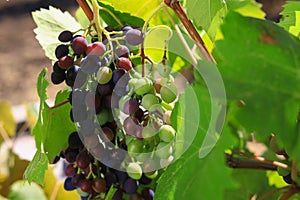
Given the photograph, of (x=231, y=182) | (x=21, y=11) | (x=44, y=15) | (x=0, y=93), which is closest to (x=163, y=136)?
(x=231, y=182)

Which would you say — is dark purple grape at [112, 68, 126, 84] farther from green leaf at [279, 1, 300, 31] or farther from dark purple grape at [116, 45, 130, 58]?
green leaf at [279, 1, 300, 31]

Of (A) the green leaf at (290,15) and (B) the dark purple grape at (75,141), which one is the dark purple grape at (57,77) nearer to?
(B) the dark purple grape at (75,141)

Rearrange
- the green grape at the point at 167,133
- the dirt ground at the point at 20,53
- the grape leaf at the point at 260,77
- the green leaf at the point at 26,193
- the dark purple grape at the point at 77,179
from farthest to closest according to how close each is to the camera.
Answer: the dirt ground at the point at 20,53 → the green leaf at the point at 26,193 → the dark purple grape at the point at 77,179 → the green grape at the point at 167,133 → the grape leaf at the point at 260,77

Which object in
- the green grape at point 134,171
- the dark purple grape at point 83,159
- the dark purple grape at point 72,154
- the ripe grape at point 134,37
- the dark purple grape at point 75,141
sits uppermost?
the ripe grape at point 134,37

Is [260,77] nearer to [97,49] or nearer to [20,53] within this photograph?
[97,49]

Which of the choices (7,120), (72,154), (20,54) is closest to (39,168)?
(72,154)

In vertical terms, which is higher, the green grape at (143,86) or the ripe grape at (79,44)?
the ripe grape at (79,44)

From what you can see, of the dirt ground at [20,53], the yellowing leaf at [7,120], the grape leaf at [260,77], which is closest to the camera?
the grape leaf at [260,77]

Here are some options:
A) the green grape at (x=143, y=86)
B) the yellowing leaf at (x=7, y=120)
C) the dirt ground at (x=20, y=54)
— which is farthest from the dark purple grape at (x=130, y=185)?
the dirt ground at (x=20, y=54)
